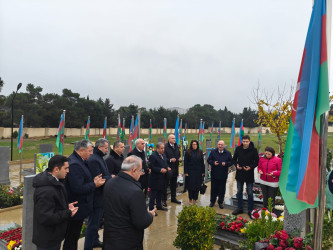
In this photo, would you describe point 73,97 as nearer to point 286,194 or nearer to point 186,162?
point 186,162

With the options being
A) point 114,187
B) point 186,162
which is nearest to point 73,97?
point 186,162

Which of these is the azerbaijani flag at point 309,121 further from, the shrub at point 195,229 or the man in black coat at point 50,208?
the man in black coat at point 50,208

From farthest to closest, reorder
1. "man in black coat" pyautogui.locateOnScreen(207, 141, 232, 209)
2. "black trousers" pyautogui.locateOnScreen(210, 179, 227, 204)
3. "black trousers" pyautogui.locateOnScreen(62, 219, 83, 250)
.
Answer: "black trousers" pyautogui.locateOnScreen(210, 179, 227, 204)
"man in black coat" pyautogui.locateOnScreen(207, 141, 232, 209)
"black trousers" pyautogui.locateOnScreen(62, 219, 83, 250)

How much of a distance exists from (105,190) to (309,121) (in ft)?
7.38

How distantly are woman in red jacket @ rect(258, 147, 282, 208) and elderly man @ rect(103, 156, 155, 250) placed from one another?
12.9 feet

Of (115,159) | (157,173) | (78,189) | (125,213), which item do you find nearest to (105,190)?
(125,213)

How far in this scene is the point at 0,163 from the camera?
419 inches

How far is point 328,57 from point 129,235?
272 cm

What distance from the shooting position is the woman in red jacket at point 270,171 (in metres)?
Result: 5.78

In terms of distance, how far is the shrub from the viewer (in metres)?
3.73

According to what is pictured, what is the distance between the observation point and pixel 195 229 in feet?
12.3

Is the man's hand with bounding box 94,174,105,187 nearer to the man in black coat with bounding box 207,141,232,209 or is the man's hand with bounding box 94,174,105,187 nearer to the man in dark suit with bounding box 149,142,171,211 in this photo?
the man in dark suit with bounding box 149,142,171,211

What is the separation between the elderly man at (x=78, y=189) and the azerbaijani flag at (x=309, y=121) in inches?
107

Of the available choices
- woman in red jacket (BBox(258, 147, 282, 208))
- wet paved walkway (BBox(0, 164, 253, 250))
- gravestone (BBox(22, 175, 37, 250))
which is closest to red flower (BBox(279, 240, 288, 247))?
wet paved walkway (BBox(0, 164, 253, 250))
